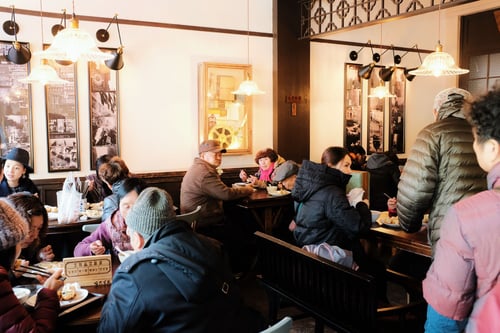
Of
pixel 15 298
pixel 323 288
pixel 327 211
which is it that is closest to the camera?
pixel 15 298

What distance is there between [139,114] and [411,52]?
16.4ft

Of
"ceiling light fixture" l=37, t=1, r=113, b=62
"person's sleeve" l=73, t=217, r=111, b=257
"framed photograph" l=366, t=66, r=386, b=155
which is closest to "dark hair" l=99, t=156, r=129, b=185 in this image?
"ceiling light fixture" l=37, t=1, r=113, b=62

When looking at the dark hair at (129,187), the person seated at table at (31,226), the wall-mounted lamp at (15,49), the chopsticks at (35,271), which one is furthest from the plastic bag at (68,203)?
the wall-mounted lamp at (15,49)

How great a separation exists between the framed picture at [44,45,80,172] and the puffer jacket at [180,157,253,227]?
Result: 5.22 feet

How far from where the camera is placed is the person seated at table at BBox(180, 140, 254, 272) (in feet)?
14.9

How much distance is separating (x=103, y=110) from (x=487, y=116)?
468 cm

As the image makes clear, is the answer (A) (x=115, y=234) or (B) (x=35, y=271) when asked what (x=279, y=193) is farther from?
(B) (x=35, y=271)

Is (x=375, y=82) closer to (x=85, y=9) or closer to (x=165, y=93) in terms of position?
(x=165, y=93)

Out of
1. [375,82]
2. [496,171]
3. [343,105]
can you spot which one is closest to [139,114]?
[343,105]

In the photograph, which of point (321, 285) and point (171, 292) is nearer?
point (171, 292)

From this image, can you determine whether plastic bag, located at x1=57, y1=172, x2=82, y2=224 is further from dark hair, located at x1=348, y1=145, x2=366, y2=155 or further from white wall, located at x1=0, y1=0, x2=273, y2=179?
dark hair, located at x1=348, y1=145, x2=366, y2=155

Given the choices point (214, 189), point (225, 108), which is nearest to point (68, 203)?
point (214, 189)

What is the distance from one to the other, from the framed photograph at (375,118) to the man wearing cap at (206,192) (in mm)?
3750

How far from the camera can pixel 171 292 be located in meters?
1.58
